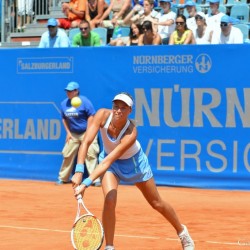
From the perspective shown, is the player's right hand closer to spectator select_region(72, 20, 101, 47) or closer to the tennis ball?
the tennis ball

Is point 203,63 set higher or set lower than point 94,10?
lower

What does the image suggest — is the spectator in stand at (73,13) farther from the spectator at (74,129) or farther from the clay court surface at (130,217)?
the clay court surface at (130,217)

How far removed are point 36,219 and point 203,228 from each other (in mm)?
2388

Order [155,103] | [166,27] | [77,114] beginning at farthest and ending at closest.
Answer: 1. [166,27]
2. [77,114]
3. [155,103]

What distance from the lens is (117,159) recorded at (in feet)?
24.7

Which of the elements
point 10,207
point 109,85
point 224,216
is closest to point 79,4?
point 109,85

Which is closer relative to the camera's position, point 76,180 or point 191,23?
point 76,180

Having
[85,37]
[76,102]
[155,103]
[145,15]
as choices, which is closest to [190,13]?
[145,15]

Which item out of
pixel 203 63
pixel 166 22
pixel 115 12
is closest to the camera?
pixel 203 63

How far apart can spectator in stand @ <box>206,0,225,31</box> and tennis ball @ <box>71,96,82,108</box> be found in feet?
9.79

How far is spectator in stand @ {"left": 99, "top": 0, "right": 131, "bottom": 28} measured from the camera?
677 inches

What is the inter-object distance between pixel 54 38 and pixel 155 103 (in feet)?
10.9

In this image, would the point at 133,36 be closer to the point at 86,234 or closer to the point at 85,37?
the point at 85,37

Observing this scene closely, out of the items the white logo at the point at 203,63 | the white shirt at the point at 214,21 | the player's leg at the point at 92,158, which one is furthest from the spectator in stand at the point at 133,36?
the player's leg at the point at 92,158
